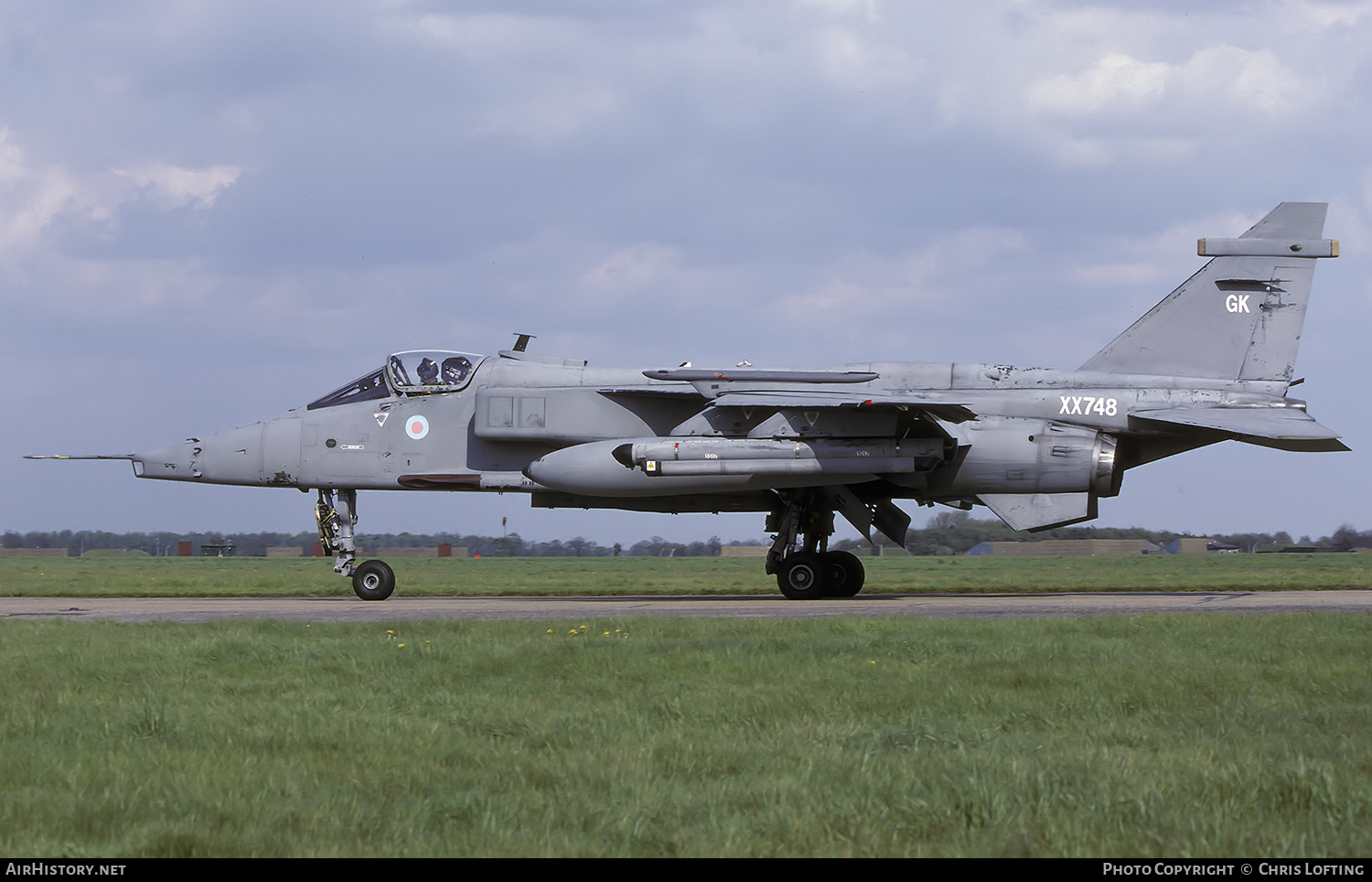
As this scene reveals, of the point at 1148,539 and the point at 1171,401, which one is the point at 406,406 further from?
the point at 1148,539

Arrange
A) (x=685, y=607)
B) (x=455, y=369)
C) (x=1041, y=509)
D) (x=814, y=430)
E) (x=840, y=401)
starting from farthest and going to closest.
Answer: (x=455, y=369) → (x=1041, y=509) → (x=814, y=430) → (x=840, y=401) → (x=685, y=607)

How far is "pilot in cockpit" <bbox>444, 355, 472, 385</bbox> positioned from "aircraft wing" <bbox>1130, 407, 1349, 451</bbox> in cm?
982

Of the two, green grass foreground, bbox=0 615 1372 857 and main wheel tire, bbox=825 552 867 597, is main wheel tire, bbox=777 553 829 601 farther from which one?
green grass foreground, bbox=0 615 1372 857

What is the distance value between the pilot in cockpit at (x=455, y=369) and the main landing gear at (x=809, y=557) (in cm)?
515

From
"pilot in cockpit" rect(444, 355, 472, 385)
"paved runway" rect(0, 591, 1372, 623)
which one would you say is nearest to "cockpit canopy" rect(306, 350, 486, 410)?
"pilot in cockpit" rect(444, 355, 472, 385)

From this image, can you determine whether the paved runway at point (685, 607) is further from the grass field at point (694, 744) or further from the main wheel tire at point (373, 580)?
the grass field at point (694, 744)

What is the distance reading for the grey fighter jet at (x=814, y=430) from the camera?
56.8 ft

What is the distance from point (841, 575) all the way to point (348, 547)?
295 inches

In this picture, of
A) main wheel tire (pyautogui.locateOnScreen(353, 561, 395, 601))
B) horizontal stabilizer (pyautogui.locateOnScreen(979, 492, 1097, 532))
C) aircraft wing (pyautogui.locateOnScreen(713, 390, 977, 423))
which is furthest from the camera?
main wheel tire (pyautogui.locateOnScreen(353, 561, 395, 601))

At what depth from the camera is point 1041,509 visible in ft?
59.9

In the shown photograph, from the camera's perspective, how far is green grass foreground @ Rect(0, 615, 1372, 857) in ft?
14.9

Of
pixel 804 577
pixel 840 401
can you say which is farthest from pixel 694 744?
pixel 804 577

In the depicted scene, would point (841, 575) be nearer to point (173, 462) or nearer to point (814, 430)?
point (814, 430)
